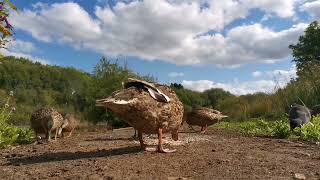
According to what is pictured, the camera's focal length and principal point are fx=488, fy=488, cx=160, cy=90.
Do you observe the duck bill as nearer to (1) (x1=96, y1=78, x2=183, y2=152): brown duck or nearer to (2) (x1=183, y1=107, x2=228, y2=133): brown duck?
(1) (x1=96, y1=78, x2=183, y2=152): brown duck

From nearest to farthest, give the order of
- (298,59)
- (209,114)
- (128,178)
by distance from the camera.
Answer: (128,178), (209,114), (298,59)

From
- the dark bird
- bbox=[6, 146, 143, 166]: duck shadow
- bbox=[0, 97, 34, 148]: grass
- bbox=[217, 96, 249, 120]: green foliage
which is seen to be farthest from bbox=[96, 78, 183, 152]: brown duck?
bbox=[217, 96, 249, 120]: green foliage

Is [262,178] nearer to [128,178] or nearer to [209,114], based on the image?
[128,178]

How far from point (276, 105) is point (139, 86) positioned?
16.4 metres

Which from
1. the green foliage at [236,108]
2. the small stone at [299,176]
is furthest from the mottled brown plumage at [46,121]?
the green foliage at [236,108]

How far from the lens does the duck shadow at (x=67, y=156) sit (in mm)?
6969

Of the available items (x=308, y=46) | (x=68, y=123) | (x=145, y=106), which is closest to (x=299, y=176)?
(x=145, y=106)

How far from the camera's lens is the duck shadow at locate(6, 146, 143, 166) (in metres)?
6.97

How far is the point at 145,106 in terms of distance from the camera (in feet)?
22.5

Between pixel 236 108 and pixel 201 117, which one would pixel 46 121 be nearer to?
pixel 201 117

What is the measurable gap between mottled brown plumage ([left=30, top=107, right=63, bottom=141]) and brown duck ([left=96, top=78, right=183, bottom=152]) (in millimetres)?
3641

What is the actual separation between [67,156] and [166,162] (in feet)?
5.66

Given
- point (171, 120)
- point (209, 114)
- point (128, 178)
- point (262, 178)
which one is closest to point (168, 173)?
point (128, 178)

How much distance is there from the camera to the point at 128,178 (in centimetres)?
543
